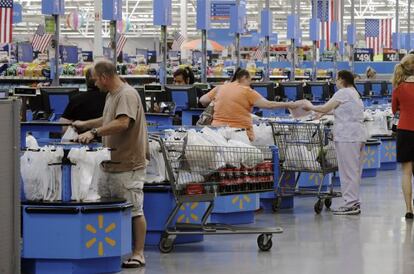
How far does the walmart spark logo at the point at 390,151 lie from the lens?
17.2 metres

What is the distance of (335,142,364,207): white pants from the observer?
11.4 m

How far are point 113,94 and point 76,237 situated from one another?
1.12 metres

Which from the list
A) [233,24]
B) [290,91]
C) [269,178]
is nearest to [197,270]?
[269,178]

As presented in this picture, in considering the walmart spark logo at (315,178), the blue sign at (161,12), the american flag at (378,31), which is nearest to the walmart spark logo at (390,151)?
the blue sign at (161,12)

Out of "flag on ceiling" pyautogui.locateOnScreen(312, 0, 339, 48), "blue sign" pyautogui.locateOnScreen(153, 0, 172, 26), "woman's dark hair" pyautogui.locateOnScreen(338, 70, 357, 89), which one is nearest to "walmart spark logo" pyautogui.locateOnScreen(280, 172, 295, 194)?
"woman's dark hair" pyautogui.locateOnScreen(338, 70, 357, 89)

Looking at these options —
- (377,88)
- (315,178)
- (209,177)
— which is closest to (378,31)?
(377,88)

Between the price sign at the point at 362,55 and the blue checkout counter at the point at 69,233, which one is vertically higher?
the price sign at the point at 362,55

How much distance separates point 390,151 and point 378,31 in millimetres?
25868

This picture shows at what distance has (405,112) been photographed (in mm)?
11000

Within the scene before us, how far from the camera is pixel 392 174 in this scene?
16812mm

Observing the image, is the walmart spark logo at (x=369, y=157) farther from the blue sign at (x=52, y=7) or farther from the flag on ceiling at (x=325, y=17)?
the flag on ceiling at (x=325, y=17)

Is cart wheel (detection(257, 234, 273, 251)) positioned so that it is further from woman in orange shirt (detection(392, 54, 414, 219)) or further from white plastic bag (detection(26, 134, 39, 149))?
woman in orange shirt (detection(392, 54, 414, 219))

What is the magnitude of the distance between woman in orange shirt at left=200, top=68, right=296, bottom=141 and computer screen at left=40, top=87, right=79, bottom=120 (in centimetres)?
172

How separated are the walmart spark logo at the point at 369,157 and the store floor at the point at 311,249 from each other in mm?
3401
